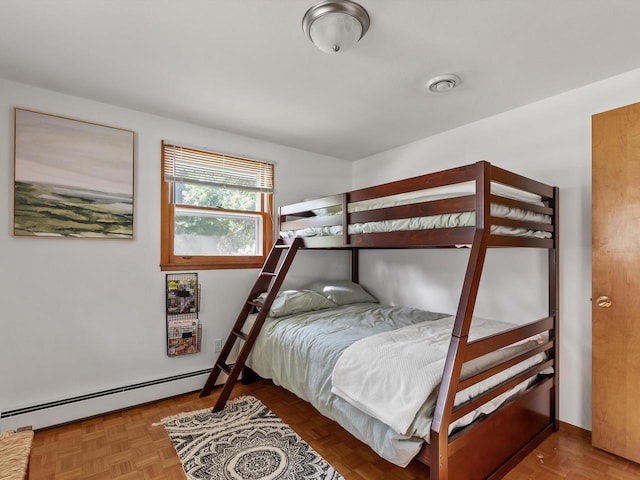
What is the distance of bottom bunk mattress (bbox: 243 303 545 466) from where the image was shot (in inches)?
58.0

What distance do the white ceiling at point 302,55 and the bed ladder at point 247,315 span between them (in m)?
1.20

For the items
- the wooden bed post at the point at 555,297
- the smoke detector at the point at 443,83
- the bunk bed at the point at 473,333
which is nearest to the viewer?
the bunk bed at the point at 473,333

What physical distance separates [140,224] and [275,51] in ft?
5.66

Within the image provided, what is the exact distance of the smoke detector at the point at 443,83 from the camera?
2.10 m

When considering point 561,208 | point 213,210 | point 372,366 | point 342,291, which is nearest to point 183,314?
point 213,210

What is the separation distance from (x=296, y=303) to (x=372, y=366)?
1.31m

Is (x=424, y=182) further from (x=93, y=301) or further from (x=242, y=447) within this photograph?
(x=93, y=301)

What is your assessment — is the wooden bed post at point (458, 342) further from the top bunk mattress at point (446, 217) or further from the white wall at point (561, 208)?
the white wall at point (561, 208)

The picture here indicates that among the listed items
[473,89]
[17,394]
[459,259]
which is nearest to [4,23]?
[17,394]

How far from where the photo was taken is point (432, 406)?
57.9 inches

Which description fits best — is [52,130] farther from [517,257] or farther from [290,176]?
[517,257]

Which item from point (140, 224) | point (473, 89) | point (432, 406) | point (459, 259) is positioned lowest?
point (432, 406)

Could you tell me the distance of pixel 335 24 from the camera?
5.06 feet

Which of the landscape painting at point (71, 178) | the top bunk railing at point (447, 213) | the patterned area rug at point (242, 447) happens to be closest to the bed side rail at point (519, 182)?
the top bunk railing at point (447, 213)
